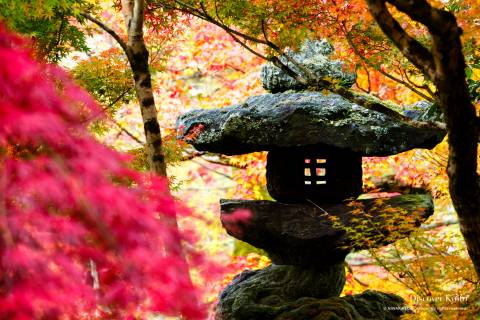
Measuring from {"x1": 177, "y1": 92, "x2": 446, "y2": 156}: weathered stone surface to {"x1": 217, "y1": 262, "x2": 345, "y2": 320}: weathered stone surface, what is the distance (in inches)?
57.2

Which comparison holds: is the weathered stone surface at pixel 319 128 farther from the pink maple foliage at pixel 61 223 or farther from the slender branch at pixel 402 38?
the pink maple foliage at pixel 61 223

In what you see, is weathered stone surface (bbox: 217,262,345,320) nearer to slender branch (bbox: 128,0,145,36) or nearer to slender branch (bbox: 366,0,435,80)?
slender branch (bbox: 128,0,145,36)

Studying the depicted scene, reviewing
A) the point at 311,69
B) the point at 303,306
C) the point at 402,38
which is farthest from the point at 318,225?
the point at 402,38

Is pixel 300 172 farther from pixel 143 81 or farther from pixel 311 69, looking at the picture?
pixel 143 81

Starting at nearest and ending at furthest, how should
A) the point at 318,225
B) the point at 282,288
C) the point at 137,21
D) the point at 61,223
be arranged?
1. the point at 61,223
2. the point at 137,21
3. the point at 318,225
4. the point at 282,288

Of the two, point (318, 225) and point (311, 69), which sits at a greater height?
point (311, 69)

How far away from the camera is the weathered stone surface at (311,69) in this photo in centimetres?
554

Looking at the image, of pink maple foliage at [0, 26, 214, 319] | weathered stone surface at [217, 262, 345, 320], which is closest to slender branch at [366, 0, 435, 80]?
pink maple foliage at [0, 26, 214, 319]

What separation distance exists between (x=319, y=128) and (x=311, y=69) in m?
0.89

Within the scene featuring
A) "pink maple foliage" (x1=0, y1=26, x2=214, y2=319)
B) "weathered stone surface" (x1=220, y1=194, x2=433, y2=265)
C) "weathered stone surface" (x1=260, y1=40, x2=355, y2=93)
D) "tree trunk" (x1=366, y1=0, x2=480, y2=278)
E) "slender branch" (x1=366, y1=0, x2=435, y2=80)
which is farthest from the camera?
"weathered stone surface" (x1=260, y1=40, x2=355, y2=93)

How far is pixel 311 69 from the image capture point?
18.1ft

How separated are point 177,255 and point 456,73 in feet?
4.87

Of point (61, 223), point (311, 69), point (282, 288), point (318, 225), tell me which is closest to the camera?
point (61, 223)

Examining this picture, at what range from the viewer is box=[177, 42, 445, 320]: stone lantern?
493cm
